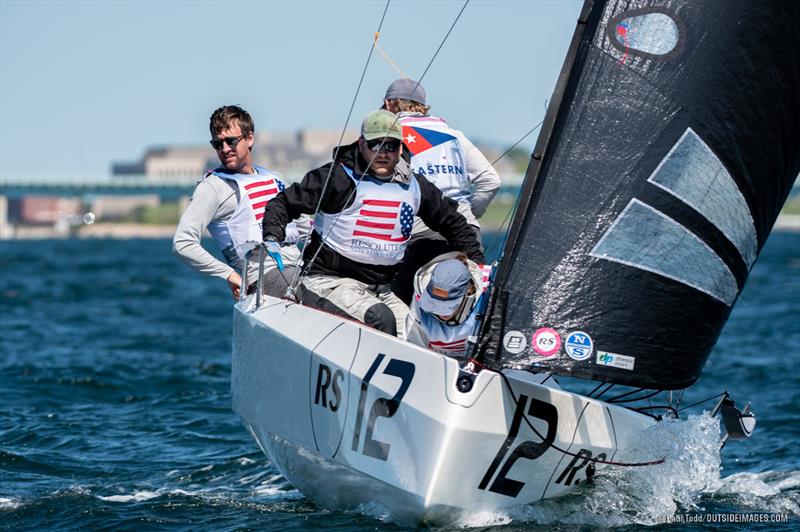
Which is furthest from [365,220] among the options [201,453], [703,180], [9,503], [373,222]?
[201,453]

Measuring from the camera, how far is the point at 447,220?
5215mm

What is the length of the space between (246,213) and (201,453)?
174 centimetres

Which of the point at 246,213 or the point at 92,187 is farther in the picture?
the point at 92,187

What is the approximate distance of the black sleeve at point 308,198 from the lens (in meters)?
4.94

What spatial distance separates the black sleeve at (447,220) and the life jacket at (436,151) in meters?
0.36

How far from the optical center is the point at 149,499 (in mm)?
5461

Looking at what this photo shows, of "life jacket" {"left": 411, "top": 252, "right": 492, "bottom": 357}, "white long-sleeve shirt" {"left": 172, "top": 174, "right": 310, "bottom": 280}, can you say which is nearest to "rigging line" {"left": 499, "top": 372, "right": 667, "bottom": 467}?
"life jacket" {"left": 411, "top": 252, "right": 492, "bottom": 357}

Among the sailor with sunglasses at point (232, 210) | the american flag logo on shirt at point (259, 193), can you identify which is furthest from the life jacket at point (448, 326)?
the american flag logo on shirt at point (259, 193)

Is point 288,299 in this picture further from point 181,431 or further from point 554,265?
point 181,431

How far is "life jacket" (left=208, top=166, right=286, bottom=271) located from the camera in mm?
5770

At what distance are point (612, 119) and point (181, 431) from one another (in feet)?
→ 13.5

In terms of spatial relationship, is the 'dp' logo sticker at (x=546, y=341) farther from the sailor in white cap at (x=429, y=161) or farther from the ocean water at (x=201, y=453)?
the sailor in white cap at (x=429, y=161)

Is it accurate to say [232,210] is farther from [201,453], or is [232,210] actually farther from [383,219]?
[201,453]

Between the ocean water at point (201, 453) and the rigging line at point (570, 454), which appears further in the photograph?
the ocean water at point (201, 453)
